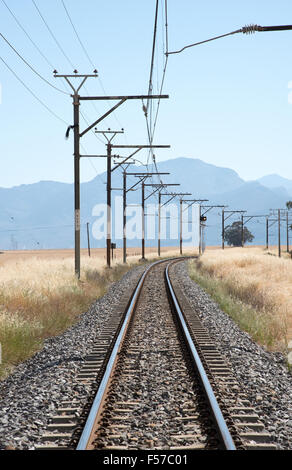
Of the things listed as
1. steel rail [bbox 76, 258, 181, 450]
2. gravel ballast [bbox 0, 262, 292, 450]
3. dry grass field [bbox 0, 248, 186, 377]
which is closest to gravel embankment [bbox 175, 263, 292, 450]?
gravel ballast [bbox 0, 262, 292, 450]

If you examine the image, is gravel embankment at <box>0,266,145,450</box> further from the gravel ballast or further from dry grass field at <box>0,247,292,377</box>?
dry grass field at <box>0,247,292,377</box>

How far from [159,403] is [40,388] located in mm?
1815

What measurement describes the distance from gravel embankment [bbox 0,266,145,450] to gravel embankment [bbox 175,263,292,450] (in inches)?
93.6

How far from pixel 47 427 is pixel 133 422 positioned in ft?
3.14

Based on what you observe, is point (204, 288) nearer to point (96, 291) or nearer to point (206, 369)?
→ point (96, 291)

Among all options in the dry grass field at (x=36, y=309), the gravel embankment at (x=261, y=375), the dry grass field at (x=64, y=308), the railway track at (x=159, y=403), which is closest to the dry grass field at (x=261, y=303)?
the dry grass field at (x=64, y=308)

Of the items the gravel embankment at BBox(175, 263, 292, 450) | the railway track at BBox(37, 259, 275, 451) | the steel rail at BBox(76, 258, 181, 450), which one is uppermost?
the steel rail at BBox(76, 258, 181, 450)

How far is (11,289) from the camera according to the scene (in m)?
13.5

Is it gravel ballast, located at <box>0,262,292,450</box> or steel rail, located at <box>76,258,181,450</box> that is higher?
steel rail, located at <box>76,258,181,450</box>

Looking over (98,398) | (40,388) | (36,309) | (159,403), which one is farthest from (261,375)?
(36,309)

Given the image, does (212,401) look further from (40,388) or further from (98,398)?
(40,388)

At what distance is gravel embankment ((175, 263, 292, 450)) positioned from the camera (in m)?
5.71

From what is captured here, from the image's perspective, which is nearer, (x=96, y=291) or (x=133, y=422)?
(x=133, y=422)
